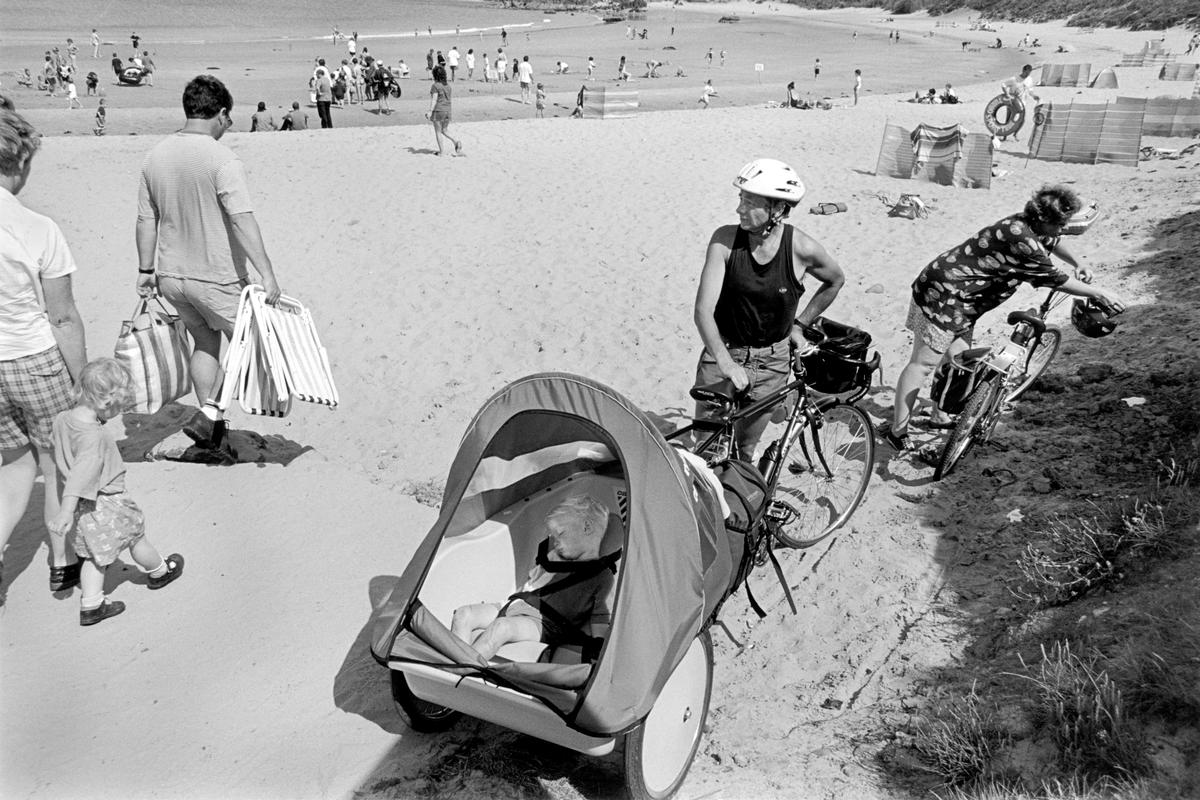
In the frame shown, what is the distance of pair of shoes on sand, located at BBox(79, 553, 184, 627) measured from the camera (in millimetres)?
4141

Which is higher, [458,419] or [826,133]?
[826,133]

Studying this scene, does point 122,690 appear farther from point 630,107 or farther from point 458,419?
point 630,107

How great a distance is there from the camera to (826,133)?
59.6 feet

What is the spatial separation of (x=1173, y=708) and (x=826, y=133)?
663 inches

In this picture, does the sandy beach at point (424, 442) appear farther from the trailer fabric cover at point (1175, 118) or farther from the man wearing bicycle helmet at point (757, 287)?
the trailer fabric cover at point (1175, 118)

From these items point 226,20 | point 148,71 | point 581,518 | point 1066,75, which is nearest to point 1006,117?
point 1066,75

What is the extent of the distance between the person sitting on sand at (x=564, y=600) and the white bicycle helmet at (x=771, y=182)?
173 cm

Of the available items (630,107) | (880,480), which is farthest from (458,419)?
(630,107)

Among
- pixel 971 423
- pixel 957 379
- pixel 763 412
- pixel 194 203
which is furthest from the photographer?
pixel 957 379

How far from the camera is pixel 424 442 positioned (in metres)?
6.53

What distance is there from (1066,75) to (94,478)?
3579 centimetres

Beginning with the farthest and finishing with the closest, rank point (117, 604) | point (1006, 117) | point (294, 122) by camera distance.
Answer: point (294, 122) < point (1006, 117) < point (117, 604)

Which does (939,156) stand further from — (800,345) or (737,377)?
(737,377)

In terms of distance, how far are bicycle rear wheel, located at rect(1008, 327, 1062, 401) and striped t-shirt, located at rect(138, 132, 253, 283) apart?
16.6 feet
